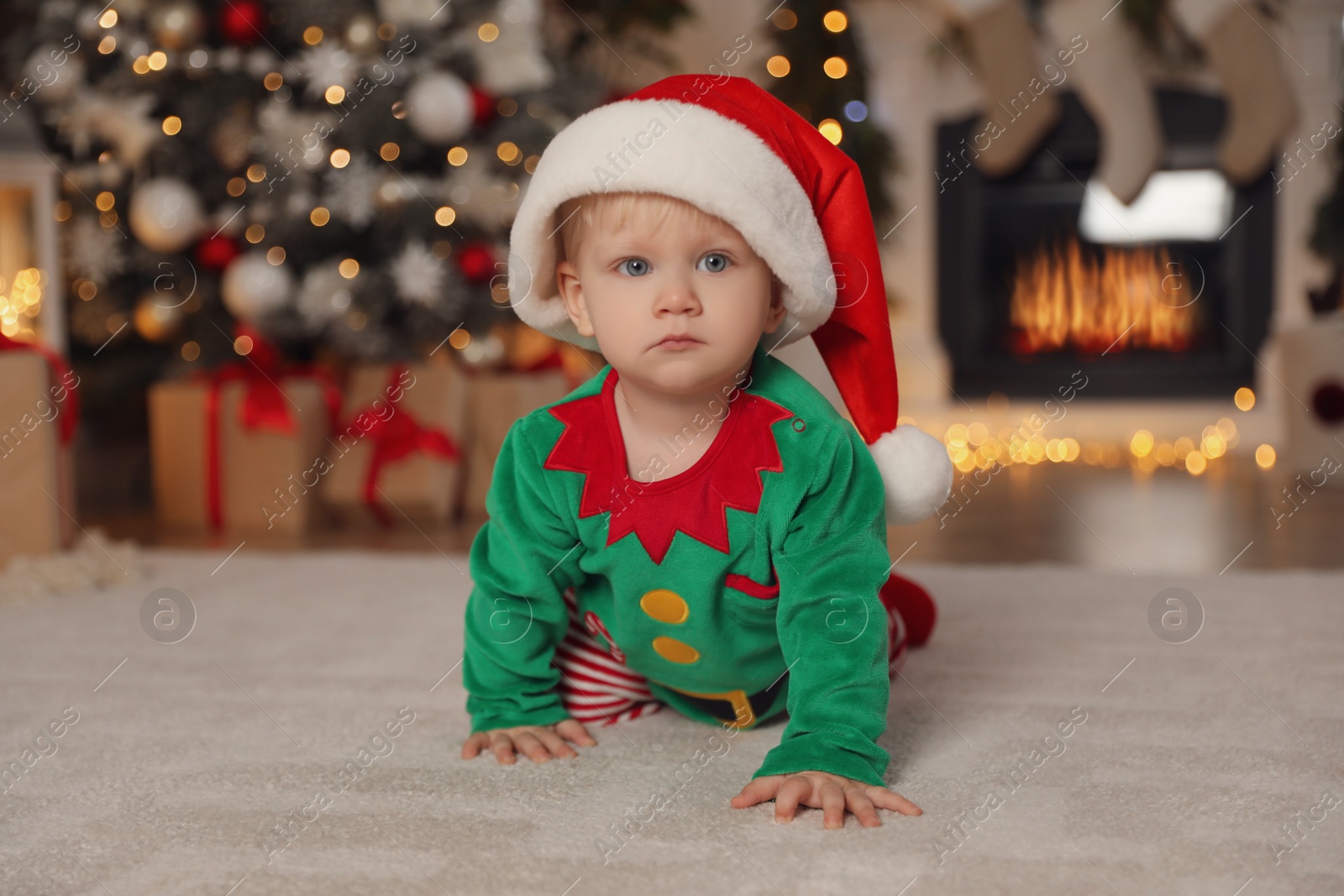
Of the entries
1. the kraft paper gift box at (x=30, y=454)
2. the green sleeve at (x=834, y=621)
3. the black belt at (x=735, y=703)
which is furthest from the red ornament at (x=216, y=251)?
the green sleeve at (x=834, y=621)

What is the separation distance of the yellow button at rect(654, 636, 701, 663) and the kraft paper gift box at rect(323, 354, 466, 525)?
1.39 meters

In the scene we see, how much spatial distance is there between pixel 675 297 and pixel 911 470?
0.81ft

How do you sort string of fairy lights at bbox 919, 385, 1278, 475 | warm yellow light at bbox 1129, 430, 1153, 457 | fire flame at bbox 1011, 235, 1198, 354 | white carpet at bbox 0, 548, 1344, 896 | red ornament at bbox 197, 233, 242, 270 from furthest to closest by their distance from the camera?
fire flame at bbox 1011, 235, 1198, 354, warm yellow light at bbox 1129, 430, 1153, 457, string of fairy lights at bbox 919, 385, 1278, 475, red ornament at bbox 197, 233, 242, 270, white carpet at bbox 0, 548, 1344, 896

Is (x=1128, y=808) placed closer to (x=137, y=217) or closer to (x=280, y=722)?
(x=280, y=722)

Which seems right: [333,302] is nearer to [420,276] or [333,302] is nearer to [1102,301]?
[420,276]

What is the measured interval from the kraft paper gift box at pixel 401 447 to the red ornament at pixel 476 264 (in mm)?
182

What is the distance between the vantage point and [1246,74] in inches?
135

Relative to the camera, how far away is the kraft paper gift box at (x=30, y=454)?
1.67m

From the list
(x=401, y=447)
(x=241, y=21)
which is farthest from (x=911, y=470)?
(x=241, y=21)

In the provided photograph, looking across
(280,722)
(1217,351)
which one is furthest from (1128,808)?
(1217,351)

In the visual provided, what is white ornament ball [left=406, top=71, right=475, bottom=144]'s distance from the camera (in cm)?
215

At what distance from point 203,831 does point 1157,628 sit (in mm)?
1011

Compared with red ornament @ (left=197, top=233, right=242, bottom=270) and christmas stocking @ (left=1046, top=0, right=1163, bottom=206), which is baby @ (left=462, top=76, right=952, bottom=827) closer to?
red ornament @ (left=197, top=233, right=242, bottom=270)

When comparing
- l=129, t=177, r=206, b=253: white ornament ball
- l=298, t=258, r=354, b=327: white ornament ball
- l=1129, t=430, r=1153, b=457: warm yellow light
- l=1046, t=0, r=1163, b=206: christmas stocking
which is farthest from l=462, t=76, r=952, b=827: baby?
l=1046, t=0, r=1163, b=206: christmas stocking
